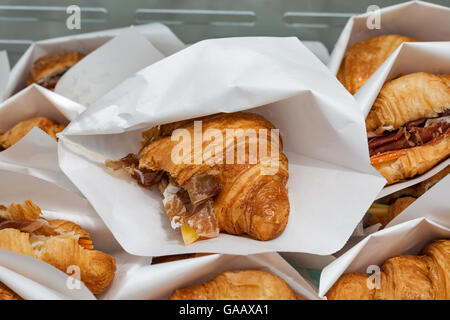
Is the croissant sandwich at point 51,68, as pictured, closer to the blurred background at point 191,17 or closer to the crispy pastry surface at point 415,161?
the blurred background at point 191,17

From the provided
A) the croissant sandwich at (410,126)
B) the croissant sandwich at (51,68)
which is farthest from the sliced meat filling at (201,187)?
the croissant sandwich at (51,68)

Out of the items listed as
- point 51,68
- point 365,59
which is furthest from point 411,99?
point 51,68

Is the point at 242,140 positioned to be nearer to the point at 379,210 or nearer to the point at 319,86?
the point at 319,86

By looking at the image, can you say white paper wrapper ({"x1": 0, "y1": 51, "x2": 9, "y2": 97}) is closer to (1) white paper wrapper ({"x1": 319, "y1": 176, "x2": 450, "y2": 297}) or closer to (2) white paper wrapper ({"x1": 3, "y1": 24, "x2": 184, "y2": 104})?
(2) white paper wrapper ({"x1": 3, "y1": 24, "x2": 184, "y2": 104})

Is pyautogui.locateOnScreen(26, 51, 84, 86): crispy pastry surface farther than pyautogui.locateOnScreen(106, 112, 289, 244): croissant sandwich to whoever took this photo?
Yes

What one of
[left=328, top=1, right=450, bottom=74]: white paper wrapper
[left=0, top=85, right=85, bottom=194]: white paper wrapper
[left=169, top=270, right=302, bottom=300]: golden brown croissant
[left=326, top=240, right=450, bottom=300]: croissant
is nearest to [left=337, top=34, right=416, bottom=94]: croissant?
[left=328, top=1, right=450, bottom=74]: white paper wrapper

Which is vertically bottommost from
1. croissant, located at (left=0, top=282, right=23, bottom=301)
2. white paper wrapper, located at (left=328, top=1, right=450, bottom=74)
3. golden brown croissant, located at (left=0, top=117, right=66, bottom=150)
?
croissant, located at (left=0, top=282, right=23, bottom=301)

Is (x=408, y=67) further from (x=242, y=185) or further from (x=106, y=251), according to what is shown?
(x=106, y=251)
